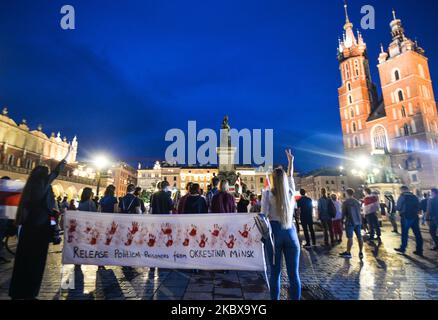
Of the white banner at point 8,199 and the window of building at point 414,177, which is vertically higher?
the window of building at point 414,177

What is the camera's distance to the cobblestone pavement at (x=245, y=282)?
13.7ft

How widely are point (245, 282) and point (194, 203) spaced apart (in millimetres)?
2273

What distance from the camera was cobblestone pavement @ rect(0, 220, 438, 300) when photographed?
4.17 m

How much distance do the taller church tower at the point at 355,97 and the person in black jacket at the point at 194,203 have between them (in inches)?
2355

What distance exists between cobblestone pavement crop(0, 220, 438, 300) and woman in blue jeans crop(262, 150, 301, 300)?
0.87 metres

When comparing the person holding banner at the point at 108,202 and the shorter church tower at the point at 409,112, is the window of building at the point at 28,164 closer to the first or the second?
the person holding banner at the point at 108,202

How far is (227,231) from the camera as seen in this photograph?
15.8 feet

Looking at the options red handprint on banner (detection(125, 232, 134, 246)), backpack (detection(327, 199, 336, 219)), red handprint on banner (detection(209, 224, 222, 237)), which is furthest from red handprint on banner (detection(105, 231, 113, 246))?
backpack (detection(327, 199, 336, 219))

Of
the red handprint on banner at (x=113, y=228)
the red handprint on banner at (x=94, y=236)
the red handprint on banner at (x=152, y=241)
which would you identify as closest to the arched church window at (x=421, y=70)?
the red handprint on banner at (x=152, y=241)

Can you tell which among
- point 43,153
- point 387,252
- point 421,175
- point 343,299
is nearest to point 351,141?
point 421,175

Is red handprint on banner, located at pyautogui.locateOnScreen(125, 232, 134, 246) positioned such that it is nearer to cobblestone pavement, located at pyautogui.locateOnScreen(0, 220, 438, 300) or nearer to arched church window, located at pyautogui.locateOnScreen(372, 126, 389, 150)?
cobblestone pavement, located at pyautogui.locateOnScreen(0, 220, 438, 300)

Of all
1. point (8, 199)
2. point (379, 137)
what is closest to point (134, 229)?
point (8, 199)

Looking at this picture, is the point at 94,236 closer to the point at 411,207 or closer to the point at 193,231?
the point at 193,231

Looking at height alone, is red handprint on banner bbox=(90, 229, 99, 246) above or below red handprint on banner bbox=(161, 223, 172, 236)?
below
